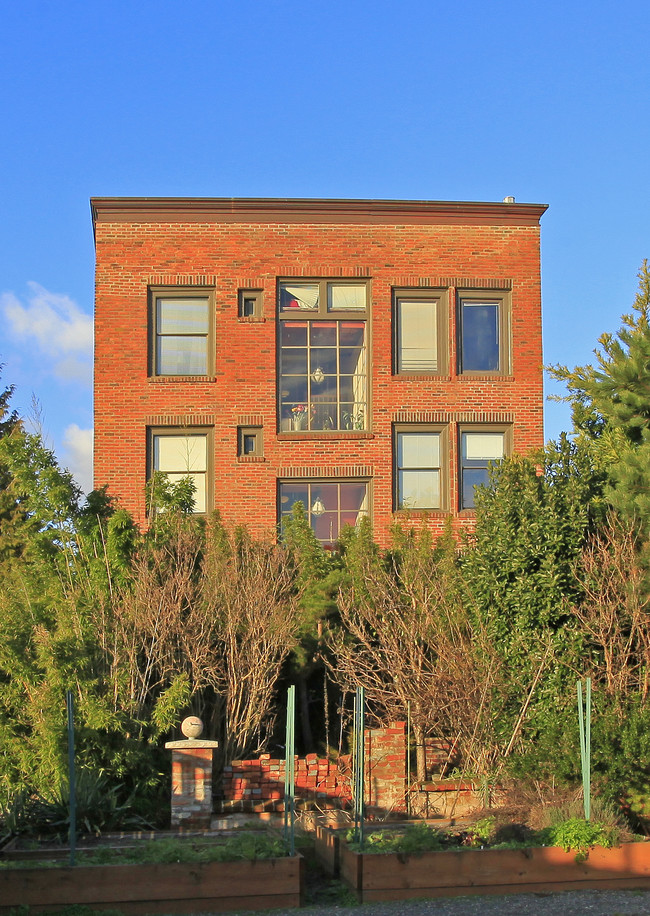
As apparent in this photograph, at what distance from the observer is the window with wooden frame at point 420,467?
22.0 m

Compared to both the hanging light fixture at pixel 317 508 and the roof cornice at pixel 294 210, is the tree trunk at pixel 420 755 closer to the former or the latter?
the hanging light fixture at pixel 317 508

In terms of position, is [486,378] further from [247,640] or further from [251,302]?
[247,640]

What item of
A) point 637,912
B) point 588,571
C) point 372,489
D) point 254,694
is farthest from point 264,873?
point 372,489

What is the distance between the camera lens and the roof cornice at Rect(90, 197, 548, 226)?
21906mm

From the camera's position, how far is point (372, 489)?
2181cm

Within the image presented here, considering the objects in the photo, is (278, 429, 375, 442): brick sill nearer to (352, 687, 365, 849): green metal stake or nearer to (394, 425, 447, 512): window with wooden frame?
(394, 425, 447, 512): window with wooden frame

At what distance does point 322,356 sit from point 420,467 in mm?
2997

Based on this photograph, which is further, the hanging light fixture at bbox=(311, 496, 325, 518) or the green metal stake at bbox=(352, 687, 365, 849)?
the hanging light fixture at bbox=(311, 496, 325, 518)

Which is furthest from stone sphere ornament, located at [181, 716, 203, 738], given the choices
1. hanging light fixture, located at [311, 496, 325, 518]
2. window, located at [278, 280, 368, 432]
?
window, located at [278, 280, 368, 432]

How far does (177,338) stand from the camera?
72.3 feet

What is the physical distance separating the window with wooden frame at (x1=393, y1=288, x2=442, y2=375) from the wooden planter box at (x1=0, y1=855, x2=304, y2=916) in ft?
45.1

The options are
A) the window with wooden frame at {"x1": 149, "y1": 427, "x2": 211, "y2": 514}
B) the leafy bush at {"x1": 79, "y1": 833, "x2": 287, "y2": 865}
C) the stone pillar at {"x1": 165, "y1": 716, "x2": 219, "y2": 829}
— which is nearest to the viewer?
the leafy bush at {"x1": 79, "y1": 833, "x2": 287, "y2": 865}

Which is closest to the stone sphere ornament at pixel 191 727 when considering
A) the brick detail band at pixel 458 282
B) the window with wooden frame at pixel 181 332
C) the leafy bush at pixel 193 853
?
the leafy bush at pixel 193 853

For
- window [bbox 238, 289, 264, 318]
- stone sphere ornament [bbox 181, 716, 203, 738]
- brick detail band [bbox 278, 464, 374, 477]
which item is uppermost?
window [bbox 238, 289, 264, 318]
